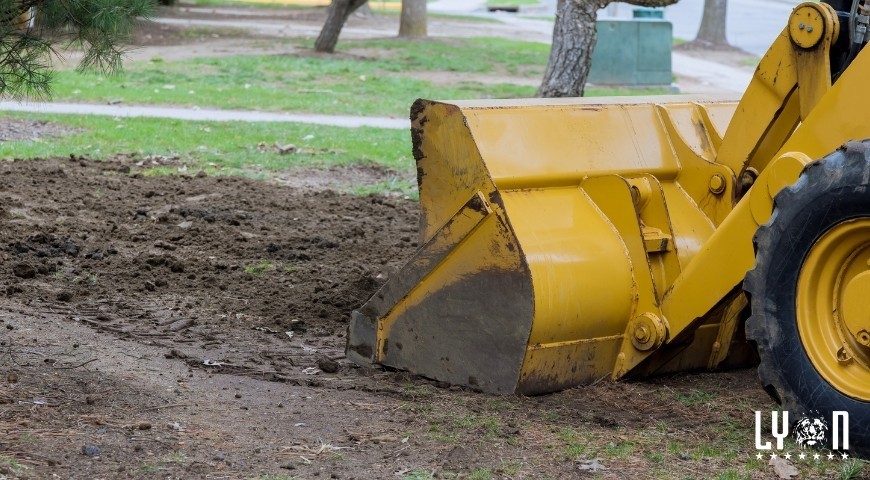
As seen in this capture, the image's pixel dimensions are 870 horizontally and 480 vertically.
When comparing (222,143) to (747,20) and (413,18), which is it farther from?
(747,20)

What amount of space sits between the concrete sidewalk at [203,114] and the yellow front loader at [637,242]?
8431mm

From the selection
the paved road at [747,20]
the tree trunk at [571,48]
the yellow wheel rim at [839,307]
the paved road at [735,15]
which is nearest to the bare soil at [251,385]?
the yellow wheel rim at [839,307]

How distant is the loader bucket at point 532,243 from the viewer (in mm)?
4758

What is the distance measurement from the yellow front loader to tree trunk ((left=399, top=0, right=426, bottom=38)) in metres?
21.5

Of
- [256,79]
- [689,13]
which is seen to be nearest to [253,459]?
[256,79]

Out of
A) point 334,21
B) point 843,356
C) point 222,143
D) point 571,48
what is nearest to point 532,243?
point 843,356

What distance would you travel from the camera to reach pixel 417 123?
203 inches

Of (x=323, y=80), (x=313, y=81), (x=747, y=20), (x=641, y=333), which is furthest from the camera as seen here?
(x=747, y=20)

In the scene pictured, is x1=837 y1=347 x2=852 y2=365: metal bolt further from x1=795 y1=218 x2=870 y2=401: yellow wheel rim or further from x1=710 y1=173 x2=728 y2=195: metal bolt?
x1=710 y1=173 x2=728 y2=195: metal bolt

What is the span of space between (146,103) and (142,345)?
9518 millimetres

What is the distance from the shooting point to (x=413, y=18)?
26562mm

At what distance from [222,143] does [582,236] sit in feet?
23.6

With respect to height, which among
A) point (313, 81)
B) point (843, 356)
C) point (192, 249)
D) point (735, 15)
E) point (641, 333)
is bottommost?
point (192, 249)

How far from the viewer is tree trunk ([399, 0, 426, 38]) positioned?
1043 inches
